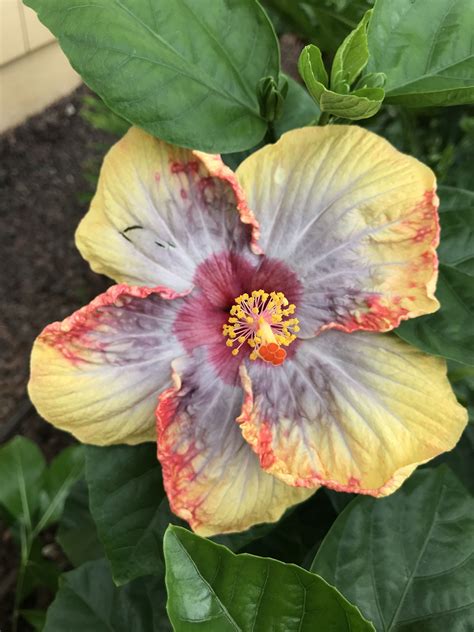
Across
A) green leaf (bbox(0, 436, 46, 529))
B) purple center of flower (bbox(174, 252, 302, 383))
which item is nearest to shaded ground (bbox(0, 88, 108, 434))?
green leaf (bbox(0, 436, 46, 529))

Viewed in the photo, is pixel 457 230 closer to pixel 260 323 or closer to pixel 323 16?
pixel 260 323

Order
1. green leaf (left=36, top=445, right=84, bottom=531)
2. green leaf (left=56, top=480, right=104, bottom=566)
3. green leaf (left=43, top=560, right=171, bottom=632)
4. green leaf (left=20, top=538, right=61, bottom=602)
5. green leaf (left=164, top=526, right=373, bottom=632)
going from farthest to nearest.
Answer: green leaf (left=36, top=445, right=84, bottom=531) → green leaf (left=20, top=538, right=61, bottom=602) → green leaf (left=56, top=480, right=104, bottom=566) → green leaf (left=43, top=560, right=171, bottom=632) → green leaf (left=164, top=526, right=373, bottom=632)

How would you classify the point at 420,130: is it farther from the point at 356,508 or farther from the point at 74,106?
the point at 74,106

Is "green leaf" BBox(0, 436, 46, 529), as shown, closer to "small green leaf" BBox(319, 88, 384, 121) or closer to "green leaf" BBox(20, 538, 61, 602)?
"green leaf" BBox(20, 538, 61, 602)

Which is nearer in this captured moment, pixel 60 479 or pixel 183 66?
pixel 183 66

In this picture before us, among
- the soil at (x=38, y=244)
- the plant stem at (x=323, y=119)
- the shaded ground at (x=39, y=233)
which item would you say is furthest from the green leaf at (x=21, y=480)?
the plant stem at (x=323, y=119)

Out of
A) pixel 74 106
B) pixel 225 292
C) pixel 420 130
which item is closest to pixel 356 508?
pixel 225 292

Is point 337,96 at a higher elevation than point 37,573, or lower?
higher

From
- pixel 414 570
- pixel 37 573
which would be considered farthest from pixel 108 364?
pixel 37 573
